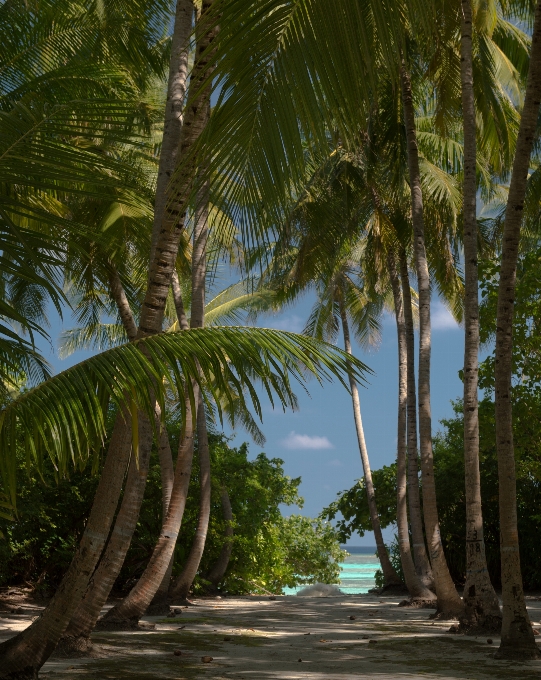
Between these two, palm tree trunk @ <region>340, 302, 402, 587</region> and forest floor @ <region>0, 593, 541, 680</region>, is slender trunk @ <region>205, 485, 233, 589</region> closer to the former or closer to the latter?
forest floor @ <region>0, 593, 541, 680</region>

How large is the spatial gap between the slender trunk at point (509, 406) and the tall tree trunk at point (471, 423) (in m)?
1.86

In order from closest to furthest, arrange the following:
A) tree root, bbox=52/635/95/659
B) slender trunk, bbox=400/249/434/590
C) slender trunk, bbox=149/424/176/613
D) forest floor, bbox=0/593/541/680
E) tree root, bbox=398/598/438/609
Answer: forest floor, bbox=0/593/541/680
tree root, bbox=52/635/95/659
slender trunk, bbox=149/424/176/613
tree root, bbox=398/598/438/609
slender trunk, bbox=400/249/434/590

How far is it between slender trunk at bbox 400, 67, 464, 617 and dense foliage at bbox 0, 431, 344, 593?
16.5ft

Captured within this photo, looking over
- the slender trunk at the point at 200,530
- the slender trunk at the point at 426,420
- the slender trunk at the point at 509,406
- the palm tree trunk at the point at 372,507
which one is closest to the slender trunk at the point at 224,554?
the slender trunk at the point at 200,530

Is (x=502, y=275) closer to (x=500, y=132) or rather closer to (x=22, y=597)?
(x=500, y=132)

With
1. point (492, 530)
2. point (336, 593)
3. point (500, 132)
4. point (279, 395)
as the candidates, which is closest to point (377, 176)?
point (500, 132)

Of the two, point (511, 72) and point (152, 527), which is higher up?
point (511, 72)

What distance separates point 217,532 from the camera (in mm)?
15930

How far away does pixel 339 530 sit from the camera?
1912cm

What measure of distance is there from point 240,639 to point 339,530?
10.7 m

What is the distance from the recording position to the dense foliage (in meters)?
13.7

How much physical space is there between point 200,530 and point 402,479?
474 cm

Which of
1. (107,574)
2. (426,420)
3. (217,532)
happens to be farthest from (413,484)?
(107,574)

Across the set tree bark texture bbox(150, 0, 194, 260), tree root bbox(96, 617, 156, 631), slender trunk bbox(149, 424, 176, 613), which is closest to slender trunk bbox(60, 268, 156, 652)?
tree bark texture bbox(150, 0, 194, 260)
